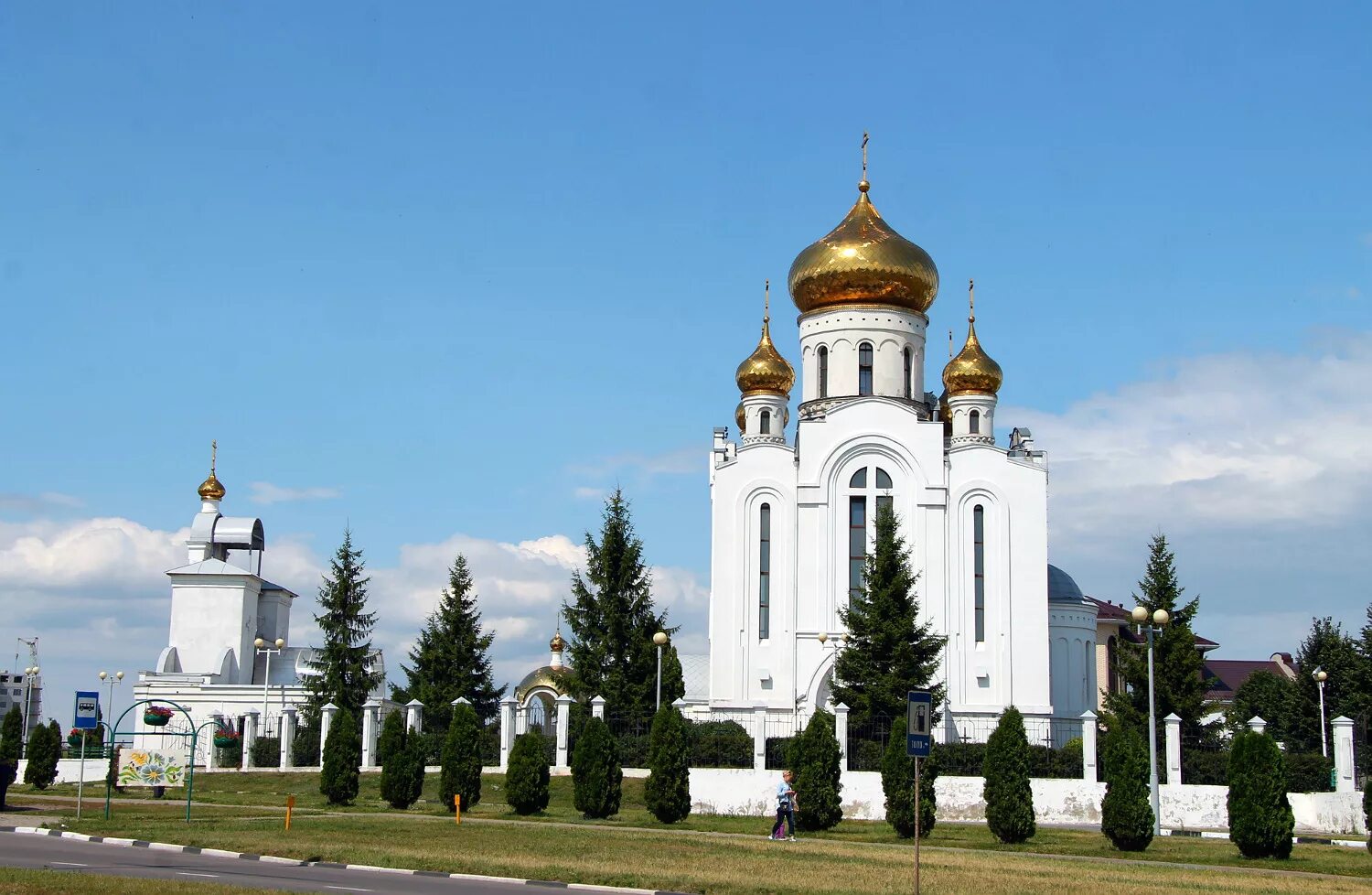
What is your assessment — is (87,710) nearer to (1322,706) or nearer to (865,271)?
(865,271)

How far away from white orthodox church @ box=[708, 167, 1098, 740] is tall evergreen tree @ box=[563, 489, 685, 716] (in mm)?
2055

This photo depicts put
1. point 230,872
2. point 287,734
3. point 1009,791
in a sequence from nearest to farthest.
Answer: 1. point 230,872
2. point 1009,791
3. point 287,734

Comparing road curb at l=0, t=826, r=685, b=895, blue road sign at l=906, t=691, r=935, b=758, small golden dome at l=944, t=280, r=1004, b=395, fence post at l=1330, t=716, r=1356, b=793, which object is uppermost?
small golden dome at l=944, t=280, r=1004, b=395

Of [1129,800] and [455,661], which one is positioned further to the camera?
[455,661]

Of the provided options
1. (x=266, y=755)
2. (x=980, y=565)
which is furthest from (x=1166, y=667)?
(x=266, y=755)

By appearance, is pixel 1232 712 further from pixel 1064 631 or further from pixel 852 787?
pixel 852 787

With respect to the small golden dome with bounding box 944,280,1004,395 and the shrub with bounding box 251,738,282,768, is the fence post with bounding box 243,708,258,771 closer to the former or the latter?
the shrub with bounding box 251,738,282,768

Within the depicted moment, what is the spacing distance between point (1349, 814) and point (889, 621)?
400 inches

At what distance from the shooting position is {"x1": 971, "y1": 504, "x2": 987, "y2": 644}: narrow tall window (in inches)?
1625

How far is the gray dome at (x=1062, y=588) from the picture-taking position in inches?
1777

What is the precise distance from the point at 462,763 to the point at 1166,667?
1915 centimetres

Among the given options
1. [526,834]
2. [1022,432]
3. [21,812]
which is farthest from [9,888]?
[1022,432]

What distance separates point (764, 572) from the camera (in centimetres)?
4181

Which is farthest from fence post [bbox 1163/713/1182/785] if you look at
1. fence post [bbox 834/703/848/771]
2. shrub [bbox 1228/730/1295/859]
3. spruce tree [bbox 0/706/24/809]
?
spruce tree [bbox 0/706/24/809]
